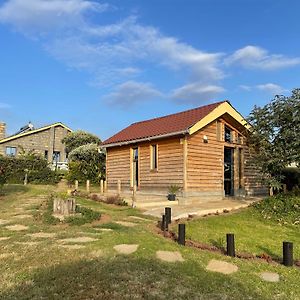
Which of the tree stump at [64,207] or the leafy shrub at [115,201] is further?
the leafy shrub at [115,201]

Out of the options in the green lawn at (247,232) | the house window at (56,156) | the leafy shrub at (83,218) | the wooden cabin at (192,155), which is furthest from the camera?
the house window at (56,156)

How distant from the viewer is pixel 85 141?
40.0 m

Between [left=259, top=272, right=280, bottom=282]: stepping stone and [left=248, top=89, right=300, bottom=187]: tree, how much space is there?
9024 mm

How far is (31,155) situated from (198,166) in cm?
1709

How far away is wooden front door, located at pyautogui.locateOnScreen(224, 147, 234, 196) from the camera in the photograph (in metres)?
19.9

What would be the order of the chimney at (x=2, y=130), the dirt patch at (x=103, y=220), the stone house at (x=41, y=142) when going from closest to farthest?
the dirt patch at (x=103, y=220) < the chimney at (x=2, y=130) < the stone house at (x=41, y=142)

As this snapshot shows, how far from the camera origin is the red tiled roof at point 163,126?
58.4 ft

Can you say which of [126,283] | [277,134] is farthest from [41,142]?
[126,283]

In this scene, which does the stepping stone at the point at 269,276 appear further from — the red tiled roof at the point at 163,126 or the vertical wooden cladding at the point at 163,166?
the red tiled roof at the point at 163,126

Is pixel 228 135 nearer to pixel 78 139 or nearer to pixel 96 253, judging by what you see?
pixel 96 253

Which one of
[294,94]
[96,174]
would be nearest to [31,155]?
[96,174]

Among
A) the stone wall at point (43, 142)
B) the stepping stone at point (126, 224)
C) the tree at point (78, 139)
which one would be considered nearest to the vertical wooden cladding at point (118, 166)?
the stepping stone at point (126, 224)

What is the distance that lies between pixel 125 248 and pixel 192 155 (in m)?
10.4

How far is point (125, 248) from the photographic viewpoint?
750 cm
